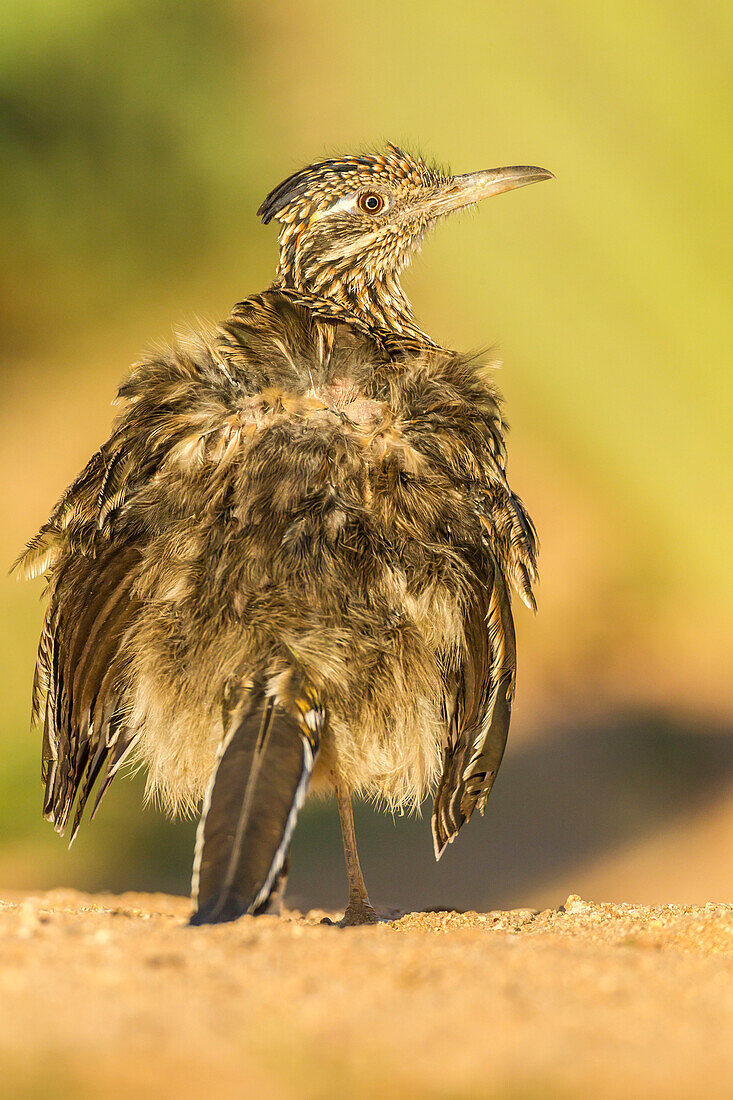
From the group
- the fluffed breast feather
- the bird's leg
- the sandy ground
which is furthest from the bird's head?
the sandy ground

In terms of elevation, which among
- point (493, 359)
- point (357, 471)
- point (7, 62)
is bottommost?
point (357, 471)

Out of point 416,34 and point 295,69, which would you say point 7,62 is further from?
point 416,34

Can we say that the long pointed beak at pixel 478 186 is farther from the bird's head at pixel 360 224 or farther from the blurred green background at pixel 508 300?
the blurred green background at pixel 508 300

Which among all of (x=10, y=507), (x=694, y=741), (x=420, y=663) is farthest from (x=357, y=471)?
(x=10, y=507)

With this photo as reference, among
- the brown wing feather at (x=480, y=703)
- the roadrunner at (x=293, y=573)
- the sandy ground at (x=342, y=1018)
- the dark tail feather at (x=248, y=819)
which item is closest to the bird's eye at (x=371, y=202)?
the roadrunner at (x=293, y=573)

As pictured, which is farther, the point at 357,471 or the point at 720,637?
the point at 720,637

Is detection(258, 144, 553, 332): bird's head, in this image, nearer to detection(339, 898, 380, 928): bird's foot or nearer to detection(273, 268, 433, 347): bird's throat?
detection(273, 268, 433, 347): bird's throat

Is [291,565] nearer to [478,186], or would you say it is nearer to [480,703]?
[480,703]
